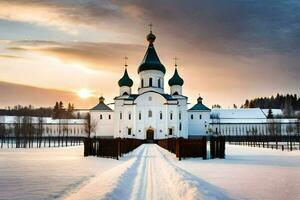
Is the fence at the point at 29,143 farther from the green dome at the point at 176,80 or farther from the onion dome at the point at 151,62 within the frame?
the green dome at the point at 176,80

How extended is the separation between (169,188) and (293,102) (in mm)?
185588

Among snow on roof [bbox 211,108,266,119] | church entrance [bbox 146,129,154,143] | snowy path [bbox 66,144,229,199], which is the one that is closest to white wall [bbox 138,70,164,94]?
church entrance [bbox 146,129,154,143]

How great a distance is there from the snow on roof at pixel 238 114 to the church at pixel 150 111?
59.4 feet

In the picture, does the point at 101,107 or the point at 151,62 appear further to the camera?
the point at 101,107

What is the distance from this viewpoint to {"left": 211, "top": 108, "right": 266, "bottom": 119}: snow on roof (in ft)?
370

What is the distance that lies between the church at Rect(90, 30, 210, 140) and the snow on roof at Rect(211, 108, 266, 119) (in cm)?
1810

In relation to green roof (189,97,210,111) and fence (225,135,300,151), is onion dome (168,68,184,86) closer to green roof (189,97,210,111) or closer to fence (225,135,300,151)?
green roof (189,97,210,111)

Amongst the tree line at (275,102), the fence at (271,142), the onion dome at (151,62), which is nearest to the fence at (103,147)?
the fence at (271,142)

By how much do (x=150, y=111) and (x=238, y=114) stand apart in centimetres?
4200

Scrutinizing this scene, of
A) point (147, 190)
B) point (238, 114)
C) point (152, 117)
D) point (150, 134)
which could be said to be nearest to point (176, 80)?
point (152, 117)

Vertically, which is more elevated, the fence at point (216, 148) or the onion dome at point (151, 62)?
the onion dome at point (151, 62)

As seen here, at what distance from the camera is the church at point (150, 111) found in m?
81.1

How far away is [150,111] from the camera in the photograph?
3211 inches

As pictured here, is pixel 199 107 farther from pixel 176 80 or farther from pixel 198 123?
pixel 176 80
